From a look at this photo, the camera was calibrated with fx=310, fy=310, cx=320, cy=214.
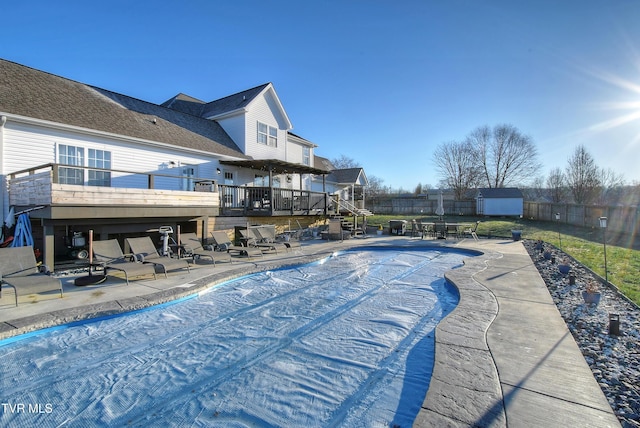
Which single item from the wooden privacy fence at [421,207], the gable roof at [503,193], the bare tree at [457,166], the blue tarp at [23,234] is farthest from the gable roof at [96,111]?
the bare tree at [457,166]

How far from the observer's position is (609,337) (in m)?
4.63

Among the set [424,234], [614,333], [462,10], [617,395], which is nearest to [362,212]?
[424,234]

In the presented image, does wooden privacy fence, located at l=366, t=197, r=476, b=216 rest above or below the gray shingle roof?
below

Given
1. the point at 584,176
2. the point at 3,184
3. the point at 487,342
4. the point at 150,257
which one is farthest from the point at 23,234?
the point at 584,176

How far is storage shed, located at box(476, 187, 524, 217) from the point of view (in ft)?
109

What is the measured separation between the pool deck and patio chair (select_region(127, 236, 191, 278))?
33 centimetres

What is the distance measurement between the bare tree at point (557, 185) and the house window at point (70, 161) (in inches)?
1956

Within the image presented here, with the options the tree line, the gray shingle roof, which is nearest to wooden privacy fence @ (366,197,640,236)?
the tree line

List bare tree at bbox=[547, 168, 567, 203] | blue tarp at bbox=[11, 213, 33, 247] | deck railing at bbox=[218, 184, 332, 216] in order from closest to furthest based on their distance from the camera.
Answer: blue tarp at bbox=[11, 213, 33, 247], deck railing at bbox=[218, 184, 332, 216], bare tree at bbox=[547, 168, 567, 203]

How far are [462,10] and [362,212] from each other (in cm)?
1289

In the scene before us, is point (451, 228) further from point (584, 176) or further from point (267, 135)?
point (584, 176)

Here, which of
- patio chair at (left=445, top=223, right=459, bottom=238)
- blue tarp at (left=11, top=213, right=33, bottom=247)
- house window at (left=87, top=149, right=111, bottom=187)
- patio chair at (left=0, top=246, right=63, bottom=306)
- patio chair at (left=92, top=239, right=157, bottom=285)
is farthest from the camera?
patio chair at (left=445, top=223, right=459, bottom=238)

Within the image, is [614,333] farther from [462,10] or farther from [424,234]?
[424,234]

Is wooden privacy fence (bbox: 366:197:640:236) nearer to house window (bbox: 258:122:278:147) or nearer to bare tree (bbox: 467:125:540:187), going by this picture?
bare tree (bbox: 467:125:540:187)
